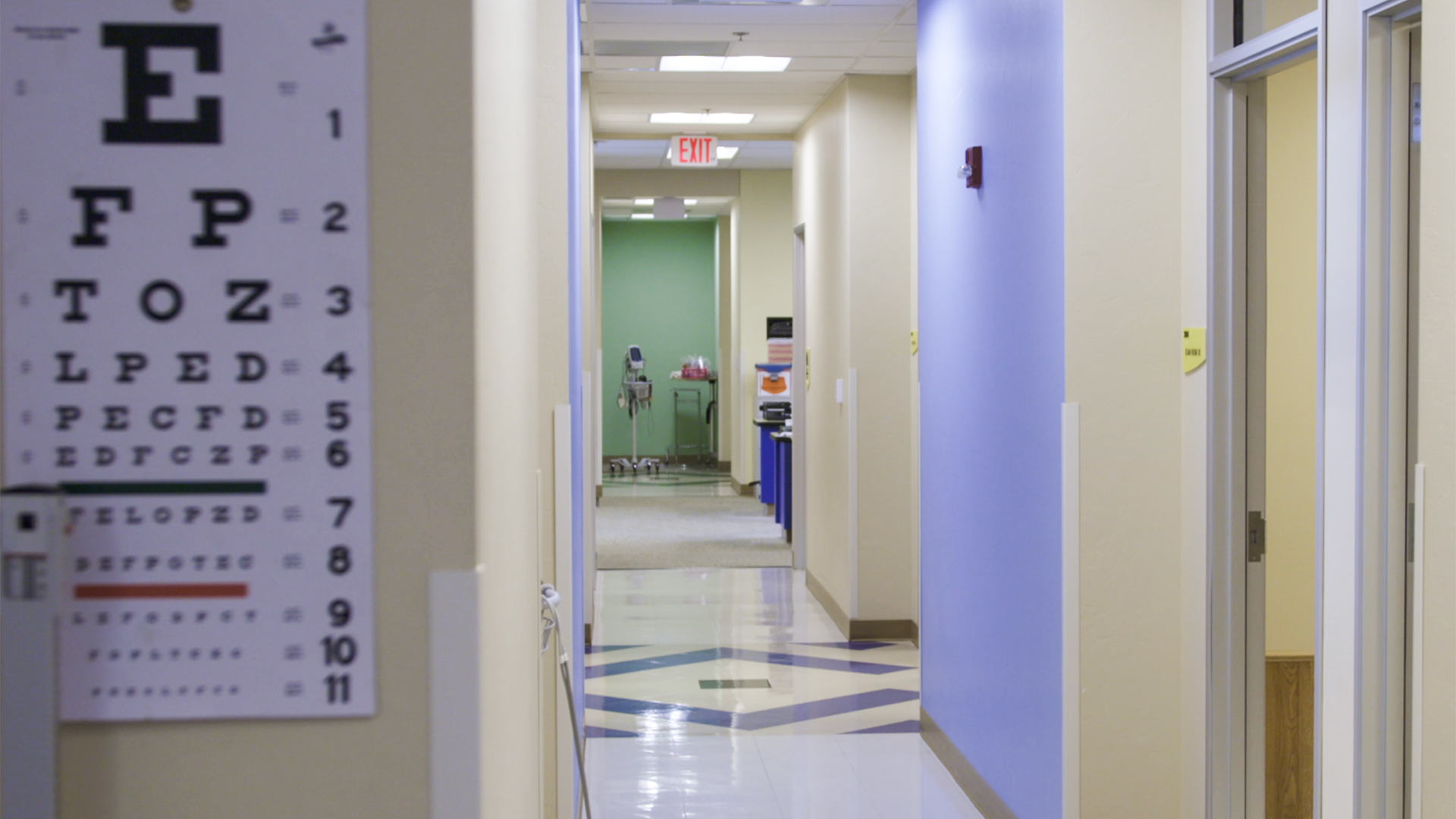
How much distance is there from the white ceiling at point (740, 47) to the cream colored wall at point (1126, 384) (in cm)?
227

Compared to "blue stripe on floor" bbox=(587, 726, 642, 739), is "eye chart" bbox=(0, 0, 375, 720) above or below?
above

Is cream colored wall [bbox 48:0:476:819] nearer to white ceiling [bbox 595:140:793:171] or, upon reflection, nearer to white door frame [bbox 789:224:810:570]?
white door frame [bbox 789:224:810:570]

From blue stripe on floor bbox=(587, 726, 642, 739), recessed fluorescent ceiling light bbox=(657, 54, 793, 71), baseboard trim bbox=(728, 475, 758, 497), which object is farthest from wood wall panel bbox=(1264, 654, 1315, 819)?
baseboard trim bbox=(728, 475, 758, 497)

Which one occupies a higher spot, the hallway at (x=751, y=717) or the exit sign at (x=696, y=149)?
the exit sign at (x=696, y=149)

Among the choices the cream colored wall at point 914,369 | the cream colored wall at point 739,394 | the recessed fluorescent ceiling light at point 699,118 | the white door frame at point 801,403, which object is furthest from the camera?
the cream colored wall at point 739,394

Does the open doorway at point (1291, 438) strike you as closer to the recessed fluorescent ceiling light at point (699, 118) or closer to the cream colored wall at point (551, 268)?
the cream colored wall at point (551, 268)

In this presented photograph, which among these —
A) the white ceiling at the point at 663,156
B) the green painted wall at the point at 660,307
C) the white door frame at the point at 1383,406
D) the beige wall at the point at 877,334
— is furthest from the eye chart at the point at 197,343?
the green painted wall at the point at 660,307

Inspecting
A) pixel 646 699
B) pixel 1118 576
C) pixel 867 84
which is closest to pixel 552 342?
pixel 1118 576

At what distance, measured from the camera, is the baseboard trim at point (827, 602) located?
Result: 7.28 metres

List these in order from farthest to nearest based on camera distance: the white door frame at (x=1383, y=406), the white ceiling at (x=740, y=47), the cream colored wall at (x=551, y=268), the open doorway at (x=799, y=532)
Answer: the white ceiling at (x=740, y=47)
the open doorway at (x=799, y=532)
the cream colored wall at (x=551, y=268)
the white door frame at (x=1383, y=406)

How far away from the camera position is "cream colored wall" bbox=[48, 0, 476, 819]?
114 cm

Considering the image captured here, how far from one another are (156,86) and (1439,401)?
83.1 inches

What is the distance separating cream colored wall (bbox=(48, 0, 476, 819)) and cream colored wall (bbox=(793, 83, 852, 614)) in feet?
19.8

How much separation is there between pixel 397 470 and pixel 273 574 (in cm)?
14
